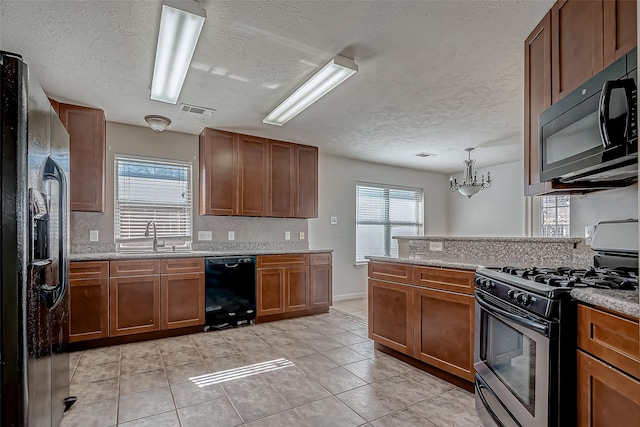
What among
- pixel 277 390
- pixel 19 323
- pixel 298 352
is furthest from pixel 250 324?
pixel 19 323

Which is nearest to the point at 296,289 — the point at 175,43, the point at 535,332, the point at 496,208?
the point at 175,43

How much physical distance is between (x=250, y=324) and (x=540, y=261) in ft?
10.4

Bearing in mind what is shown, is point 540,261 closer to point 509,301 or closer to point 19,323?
point 509,301

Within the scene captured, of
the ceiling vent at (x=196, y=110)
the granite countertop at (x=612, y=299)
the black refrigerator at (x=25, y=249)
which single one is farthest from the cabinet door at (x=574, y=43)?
the ceiling vent at (x=196, y=110)

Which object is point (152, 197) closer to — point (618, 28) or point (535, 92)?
point (535, 92)

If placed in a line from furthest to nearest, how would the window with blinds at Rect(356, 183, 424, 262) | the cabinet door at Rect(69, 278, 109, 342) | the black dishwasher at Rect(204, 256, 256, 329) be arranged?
the window with blinds at Rect(356, 183, 424, 262), the black dishwasher at Rect(204, 256, 256, 329), the cabinet door at Rect(69, 278, 109, 342)

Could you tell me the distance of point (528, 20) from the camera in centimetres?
207

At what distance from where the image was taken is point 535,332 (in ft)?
4.94

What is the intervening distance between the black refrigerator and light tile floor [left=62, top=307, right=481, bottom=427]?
0.70 metres

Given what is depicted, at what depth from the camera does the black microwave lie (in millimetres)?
1325

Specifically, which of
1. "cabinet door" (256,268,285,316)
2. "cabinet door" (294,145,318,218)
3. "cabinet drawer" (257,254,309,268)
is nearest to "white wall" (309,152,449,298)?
"cabinet door" (294,145,318,218)

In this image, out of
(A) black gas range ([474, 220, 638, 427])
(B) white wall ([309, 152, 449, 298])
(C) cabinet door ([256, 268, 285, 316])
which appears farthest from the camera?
(B) white wall ([309, 152, 449, 298])

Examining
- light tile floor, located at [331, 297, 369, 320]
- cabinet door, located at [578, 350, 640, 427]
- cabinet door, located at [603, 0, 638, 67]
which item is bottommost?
light tile floor, located at [331, 297, 369, 320]

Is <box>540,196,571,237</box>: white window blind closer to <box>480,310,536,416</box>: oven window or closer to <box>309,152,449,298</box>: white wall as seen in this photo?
<box>309,152,449,298</box>: white wall
